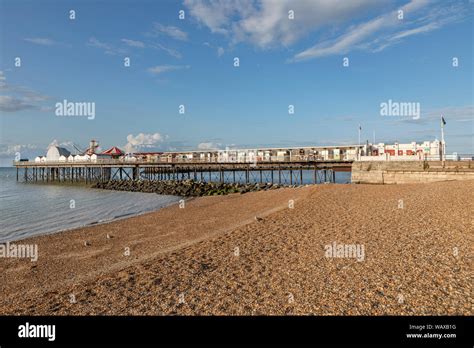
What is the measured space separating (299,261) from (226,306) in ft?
9.24

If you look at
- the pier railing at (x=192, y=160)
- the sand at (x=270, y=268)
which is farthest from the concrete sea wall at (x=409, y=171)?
the sand at (x=270, y=268)

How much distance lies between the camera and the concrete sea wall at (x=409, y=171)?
2230cm

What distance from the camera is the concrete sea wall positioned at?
2230 centimetres

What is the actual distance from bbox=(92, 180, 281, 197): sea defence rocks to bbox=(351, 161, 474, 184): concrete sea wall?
9705 mm

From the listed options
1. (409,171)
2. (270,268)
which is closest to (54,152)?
(409,171)

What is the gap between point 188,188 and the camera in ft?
120

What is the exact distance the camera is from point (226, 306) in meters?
5.43

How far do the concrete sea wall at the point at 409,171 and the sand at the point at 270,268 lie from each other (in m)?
9.69

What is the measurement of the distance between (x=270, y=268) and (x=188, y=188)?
2980 centimetres

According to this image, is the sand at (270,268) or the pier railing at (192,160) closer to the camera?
the sand at (270,268)

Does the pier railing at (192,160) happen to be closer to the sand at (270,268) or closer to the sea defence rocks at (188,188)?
the sea defence rocks at (188,188)

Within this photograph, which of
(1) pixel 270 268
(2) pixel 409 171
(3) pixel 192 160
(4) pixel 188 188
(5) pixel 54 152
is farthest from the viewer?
(5) pixel 54 152

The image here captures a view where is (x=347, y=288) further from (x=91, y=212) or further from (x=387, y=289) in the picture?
(x=91, y=212)

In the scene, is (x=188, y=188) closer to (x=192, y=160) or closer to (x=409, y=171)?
(x=192, y=160)
